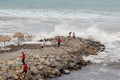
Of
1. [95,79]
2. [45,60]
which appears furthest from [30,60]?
[95,79]

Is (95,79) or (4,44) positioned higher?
(4,44)

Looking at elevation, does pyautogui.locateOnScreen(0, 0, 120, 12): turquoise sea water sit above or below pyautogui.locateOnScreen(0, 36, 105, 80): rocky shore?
above

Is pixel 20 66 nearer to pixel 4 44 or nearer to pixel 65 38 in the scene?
pixel 4 44

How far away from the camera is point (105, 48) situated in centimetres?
4000

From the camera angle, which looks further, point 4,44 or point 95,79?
point 4,44

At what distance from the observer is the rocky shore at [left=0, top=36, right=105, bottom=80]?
25797 millimetres

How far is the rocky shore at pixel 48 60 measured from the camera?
1016 inches

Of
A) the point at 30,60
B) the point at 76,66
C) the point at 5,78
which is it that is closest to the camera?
the point at 5,78

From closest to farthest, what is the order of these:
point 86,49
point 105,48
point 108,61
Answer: point 108,61 → point 86,49 → point 105,48

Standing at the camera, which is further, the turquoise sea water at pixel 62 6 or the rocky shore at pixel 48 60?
the turquoise sea water at pixel 62 6

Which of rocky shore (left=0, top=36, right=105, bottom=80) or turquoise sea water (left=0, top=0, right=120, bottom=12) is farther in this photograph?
turquoise sea water (left=0, top=0, right=120, bottom=12)

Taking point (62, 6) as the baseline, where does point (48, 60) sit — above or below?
below

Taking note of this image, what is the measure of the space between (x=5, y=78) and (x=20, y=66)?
2730 mm

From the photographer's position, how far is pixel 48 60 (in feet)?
97.5
